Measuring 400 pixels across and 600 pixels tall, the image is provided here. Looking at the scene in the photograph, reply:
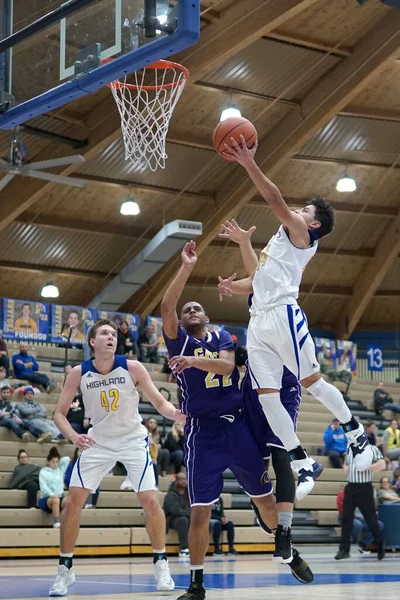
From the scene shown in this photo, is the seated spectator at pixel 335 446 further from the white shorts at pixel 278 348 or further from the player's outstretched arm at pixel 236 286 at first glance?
the white shorts at pixel 278 348

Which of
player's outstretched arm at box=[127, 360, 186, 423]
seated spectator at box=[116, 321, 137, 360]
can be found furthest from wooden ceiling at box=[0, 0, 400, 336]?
player's outstretched arm at box=[127, 360, 186, 423]

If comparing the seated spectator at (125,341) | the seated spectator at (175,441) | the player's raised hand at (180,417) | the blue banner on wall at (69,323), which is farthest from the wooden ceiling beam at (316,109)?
the player's raised hand at (180,417)

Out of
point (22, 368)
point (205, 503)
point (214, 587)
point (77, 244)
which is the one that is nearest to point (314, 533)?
point (22, 368)

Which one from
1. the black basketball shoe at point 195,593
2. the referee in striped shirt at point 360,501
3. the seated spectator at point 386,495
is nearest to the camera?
the black basketball shoe at point 195,593

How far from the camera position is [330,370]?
90.6ft

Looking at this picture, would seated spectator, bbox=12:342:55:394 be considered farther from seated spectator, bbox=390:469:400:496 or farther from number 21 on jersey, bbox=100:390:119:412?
number 21 on jersey, bbox=100:390:119:412

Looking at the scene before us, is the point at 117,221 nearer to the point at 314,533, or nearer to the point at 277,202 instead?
the point at 314,533

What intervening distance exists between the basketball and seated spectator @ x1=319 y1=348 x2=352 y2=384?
20267 mm

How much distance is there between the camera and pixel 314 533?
18.5 metres

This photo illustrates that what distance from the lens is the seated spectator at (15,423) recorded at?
55.9ft

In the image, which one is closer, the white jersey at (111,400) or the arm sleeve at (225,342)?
the arm sleeve at (225,342)

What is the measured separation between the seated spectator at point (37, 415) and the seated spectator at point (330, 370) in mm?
11622

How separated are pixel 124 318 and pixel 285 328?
18353 millimetres

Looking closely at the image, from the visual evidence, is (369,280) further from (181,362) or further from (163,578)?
(181,362)
